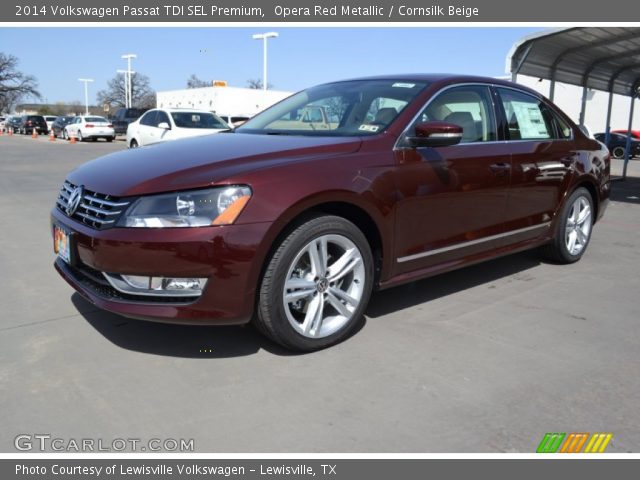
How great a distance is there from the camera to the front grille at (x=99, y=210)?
304 centimetres

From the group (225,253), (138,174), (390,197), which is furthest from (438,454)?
(138,174)

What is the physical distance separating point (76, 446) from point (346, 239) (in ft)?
5.69

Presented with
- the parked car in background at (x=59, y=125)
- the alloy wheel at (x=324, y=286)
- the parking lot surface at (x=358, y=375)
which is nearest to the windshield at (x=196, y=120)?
the parking lot surface at (x=358, y=375)

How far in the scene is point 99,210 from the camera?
10.3ft

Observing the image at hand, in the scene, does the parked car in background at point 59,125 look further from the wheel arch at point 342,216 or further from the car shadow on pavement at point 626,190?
the wheel arch at point 342,216

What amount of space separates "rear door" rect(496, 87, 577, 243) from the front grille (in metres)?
2.86

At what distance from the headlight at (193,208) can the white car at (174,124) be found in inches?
499

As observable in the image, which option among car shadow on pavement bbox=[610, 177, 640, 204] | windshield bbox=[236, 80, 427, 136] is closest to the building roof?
car shadow on pavement bbox=[610, 177, 640, 204]

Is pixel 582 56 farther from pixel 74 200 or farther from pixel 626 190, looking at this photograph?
→ pixel 74 200

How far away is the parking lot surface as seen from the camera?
2.54 m

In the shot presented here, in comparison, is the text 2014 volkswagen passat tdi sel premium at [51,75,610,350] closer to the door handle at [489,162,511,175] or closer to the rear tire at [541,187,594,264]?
the door handle at [489,162,511,175]

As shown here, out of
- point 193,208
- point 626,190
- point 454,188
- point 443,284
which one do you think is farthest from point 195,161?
point 626,190

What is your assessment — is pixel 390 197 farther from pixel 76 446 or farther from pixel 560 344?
pixel 76 446
